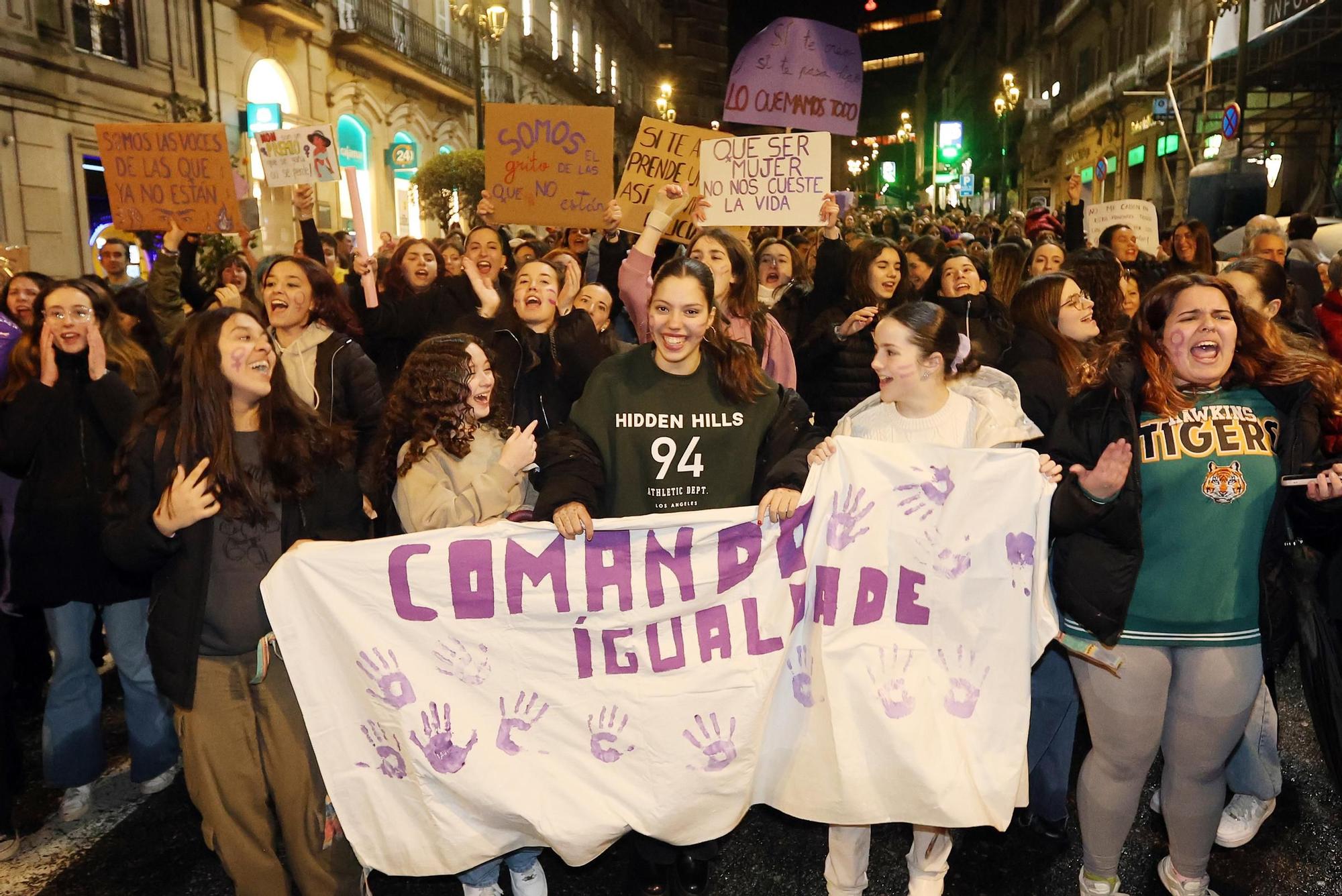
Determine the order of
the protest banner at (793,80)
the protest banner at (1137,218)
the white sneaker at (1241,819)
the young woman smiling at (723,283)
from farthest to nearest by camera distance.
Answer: the protest banner at (1137,218), the protest banner at (793,80), the young woman smiling at (723,283), the white sneaker at (1241,819)

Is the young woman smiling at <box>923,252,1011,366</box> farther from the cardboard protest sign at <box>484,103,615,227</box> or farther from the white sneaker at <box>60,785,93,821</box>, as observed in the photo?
the white sneaker at <box>60,785,93,821</box>

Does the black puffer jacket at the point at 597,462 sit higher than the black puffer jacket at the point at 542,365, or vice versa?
the black puffer jacket at the point at 542,365

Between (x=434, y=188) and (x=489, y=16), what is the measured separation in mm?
3596

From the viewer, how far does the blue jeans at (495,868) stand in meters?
3.37

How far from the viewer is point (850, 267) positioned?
575 cm

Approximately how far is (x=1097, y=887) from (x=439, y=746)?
2077 mm

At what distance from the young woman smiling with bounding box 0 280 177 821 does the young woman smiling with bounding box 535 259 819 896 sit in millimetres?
1911

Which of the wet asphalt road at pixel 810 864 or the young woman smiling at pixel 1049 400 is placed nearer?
the wet asphalt road at pixel 810 864

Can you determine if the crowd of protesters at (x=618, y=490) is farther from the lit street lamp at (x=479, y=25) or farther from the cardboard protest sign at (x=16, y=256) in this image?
the lit street lamp at (x=479, y=25)

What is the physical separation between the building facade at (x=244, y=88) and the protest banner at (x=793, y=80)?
19.4ft

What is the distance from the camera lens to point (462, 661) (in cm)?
322

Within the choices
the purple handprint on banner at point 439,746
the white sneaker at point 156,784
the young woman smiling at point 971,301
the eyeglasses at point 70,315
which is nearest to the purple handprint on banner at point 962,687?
the purple handprint on banner at point 439,746

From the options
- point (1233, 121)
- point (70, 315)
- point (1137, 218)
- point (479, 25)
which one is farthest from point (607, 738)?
point (1233, 121)

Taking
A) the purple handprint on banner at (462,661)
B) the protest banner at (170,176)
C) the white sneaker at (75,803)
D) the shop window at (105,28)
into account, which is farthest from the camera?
the shop window at (105,28)
